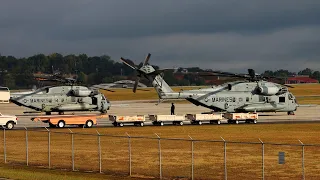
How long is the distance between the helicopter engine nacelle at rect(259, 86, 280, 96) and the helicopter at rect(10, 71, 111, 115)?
67.5 feet

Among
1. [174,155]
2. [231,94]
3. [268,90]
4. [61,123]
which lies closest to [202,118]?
[231,94]

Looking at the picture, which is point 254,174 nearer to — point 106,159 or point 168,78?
point 106,159

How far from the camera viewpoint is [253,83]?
3334 inches

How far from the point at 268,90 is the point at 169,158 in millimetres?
43358

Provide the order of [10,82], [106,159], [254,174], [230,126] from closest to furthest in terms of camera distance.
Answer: [254,174], [106,159], [230,126], [10,82]

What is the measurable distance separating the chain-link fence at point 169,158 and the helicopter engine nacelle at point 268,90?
3199 cm

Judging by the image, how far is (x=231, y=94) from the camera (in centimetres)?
8362


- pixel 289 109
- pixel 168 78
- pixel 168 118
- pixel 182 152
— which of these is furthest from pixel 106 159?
pixel 168 78

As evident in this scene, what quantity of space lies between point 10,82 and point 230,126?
99083mm

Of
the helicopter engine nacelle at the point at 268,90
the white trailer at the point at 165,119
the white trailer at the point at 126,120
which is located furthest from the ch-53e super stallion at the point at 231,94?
the white trailer at the point at 126,120

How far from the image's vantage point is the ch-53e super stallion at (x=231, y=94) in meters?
82.8

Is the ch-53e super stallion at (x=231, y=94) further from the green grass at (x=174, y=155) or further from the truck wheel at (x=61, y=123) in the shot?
the green grass at (x=174, y=155)

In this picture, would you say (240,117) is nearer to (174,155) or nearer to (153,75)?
(153,75)

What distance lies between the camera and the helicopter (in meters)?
85.4
